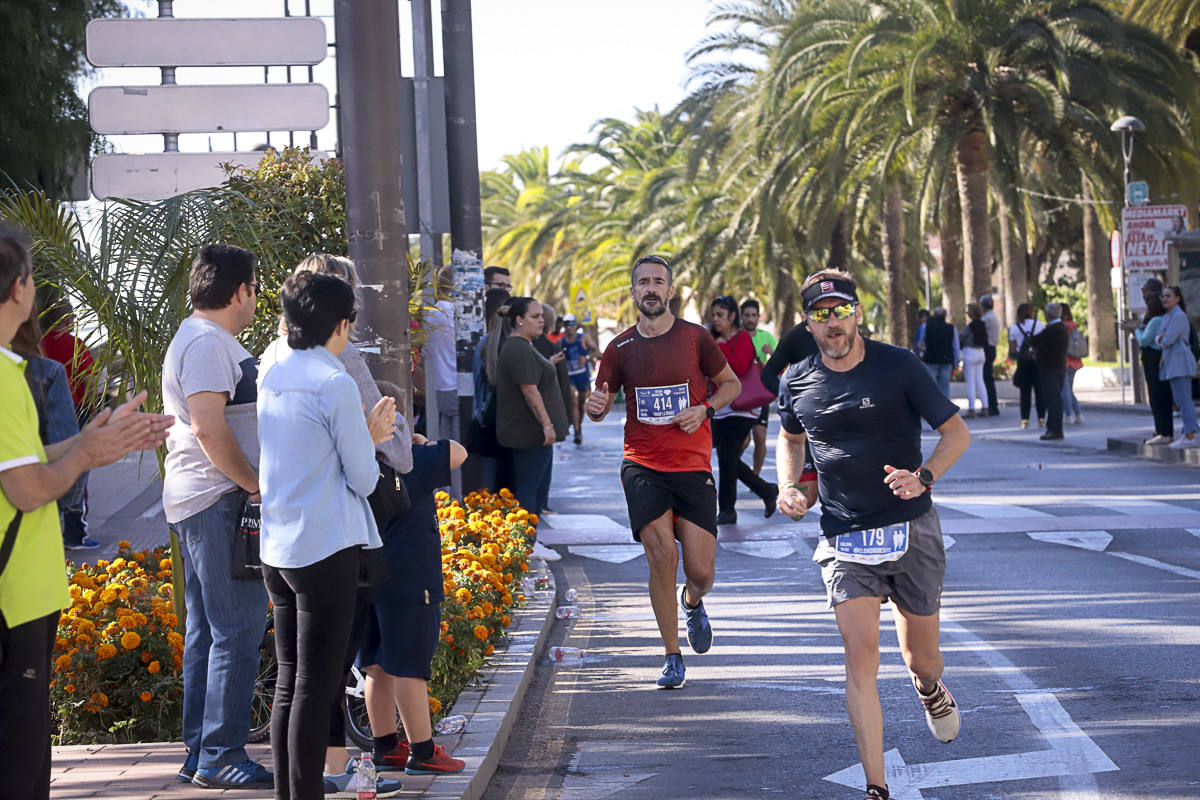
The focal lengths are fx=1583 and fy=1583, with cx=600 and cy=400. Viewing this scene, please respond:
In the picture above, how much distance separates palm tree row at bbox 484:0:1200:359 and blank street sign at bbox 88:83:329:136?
1871 centimetres

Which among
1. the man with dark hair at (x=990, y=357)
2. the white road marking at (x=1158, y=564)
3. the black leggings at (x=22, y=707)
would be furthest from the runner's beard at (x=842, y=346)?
the man with dark hair at (x=990, y=357)

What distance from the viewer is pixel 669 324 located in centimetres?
797

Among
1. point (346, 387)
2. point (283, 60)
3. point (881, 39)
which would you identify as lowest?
point (346, 387)

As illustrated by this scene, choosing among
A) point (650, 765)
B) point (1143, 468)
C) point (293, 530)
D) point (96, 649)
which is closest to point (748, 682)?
point (650, 765)

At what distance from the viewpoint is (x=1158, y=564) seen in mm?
10875

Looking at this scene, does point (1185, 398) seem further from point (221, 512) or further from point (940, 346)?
point (221, 512)

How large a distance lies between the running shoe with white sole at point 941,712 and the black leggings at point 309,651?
2.18 metres

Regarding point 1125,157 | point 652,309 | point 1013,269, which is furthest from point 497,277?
point 1013,269

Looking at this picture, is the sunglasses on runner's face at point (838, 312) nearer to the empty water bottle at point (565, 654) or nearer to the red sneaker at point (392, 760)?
the red sneaker at point (392, 760)

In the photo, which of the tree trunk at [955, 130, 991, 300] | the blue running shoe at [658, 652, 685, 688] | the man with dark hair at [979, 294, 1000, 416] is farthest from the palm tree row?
the blue running shoe at [658, 652, 685, 688]

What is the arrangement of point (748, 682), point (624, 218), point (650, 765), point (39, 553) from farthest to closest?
1. point (624, 218)
2. point (748, 682)
3. point (650, 765)
4. point (39, 553)

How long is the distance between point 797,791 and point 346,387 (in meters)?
2.33

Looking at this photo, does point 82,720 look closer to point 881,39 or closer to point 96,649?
point 96,649

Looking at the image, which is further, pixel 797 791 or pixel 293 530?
pixel 797 791
